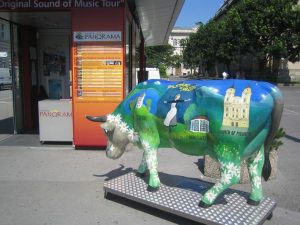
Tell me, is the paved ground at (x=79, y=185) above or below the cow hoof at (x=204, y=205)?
below

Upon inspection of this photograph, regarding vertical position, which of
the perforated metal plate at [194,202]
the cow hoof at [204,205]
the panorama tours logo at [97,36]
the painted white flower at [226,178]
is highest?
the panorama tours logo at [97,36]

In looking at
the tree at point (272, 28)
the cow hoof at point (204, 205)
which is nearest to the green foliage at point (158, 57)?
the tree at point (272, 28)

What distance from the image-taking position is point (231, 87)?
4070mm

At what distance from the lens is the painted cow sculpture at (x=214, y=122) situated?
3936mm

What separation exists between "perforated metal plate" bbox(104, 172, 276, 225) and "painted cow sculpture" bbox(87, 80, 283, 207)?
0.14 m

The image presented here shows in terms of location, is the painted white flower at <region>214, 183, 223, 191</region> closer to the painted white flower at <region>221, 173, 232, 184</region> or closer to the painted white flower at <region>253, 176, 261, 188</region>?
the painted white flower at <region>221, 173, 232, 184</region>

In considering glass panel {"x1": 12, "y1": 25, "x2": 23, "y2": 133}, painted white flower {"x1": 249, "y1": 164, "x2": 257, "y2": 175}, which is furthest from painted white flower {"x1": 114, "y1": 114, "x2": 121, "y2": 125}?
glass panel {"x1": 12, "y1": 25, "x2": 23, "y2": 133}

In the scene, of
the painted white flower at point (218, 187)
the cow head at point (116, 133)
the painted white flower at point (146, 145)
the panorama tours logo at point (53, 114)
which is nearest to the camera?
the painted white flower at point (218, 187)

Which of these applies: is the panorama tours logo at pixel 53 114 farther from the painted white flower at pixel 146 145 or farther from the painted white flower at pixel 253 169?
the painted white flower at pixel 253 169

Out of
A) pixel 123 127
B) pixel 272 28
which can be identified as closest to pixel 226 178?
pixel 123 127

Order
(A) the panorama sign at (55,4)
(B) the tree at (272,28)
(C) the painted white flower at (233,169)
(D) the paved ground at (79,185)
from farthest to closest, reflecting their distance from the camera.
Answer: (B) the tree at (272,28) → (A) the panorama sign at (55,4) → (D) the paved ground at (79,185) → (C) the painted white flower at (233,169)

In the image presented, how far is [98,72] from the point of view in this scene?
766cm

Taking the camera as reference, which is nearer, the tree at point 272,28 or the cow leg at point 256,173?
the cow leg at point 256,173

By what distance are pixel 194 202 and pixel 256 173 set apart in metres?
0.81
